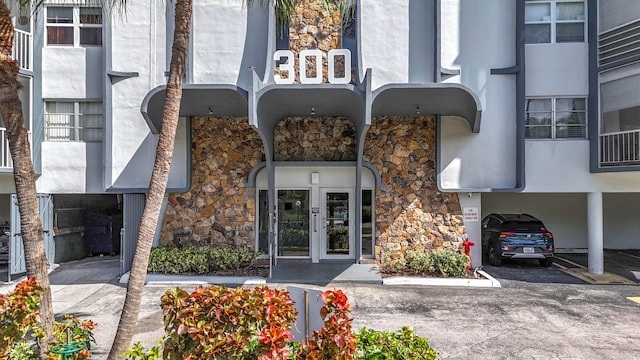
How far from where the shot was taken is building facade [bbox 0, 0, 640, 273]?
37.7 ft


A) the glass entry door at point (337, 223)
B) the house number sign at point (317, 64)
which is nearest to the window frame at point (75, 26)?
the house number sign at point (317, 64)

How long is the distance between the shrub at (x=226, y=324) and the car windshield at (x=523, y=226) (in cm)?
1066

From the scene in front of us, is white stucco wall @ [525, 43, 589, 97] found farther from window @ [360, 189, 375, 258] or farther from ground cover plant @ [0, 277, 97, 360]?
ground cover plant @ [0, 277, 97, 360]

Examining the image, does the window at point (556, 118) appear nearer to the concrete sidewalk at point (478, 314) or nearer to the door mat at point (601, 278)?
the door mat at point (601, 278)

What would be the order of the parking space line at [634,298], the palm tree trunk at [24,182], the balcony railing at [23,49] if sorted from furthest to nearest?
the balcony railing at [23,49] < the parking space line at [634,298] < the palm tree trunk at [24,182]

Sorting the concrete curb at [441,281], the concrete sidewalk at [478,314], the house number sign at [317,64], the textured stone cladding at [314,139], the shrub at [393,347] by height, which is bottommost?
the concrete sidewalk at [478,314]

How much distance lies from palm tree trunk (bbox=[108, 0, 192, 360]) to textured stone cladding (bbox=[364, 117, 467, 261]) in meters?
7.98

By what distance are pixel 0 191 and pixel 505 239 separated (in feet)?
55.2

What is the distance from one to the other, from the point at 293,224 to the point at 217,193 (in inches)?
110

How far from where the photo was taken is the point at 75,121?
12703 mm

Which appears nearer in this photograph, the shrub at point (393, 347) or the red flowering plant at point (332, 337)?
the red flowering plant at point (332, 337)

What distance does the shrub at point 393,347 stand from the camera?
4.49 m

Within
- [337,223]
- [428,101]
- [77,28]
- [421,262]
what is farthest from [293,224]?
[77,28]

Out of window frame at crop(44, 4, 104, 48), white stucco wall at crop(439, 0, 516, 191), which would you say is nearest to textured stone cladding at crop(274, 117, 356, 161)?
white stucco wall at crop(439, 0, 516, 191)
